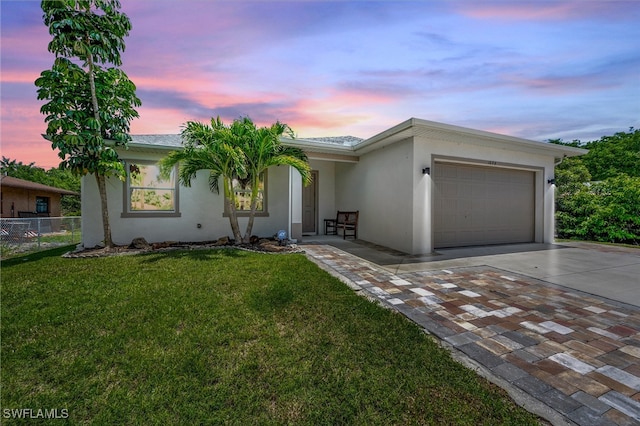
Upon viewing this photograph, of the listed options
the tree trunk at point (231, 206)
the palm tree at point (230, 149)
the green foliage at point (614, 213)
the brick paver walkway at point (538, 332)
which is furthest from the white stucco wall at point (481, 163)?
the tree trunk at point (231, 206)

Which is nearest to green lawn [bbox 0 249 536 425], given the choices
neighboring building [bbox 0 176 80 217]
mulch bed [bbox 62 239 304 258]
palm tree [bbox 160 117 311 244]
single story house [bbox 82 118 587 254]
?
mulch bed [bbox 62 239 304 258]

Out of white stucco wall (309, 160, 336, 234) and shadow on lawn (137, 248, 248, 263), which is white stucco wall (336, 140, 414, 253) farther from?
shadow on lawn (137, 248, 248, 263)

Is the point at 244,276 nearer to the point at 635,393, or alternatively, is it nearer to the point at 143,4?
the point at 635,393

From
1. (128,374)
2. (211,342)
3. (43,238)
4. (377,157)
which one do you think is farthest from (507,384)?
(43,238)

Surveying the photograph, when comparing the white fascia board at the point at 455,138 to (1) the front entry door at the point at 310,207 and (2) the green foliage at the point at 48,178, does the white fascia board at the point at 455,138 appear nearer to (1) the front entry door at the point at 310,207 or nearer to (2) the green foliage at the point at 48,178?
(1) the front entry door at the point at 310,207

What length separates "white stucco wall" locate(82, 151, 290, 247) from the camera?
23.7ft

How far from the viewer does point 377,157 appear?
833 cm

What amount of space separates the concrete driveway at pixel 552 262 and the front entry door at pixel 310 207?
2.05 metres

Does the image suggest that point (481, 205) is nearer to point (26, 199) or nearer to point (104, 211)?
point (104, 211)

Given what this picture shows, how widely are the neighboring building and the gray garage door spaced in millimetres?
22815

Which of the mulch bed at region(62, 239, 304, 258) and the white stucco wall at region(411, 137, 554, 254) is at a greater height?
the white stucco wall at region(411, 137, 554, 254)

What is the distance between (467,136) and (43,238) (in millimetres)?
12537

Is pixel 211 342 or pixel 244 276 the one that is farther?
pixel 244 276

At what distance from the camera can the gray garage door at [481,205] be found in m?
7.66
